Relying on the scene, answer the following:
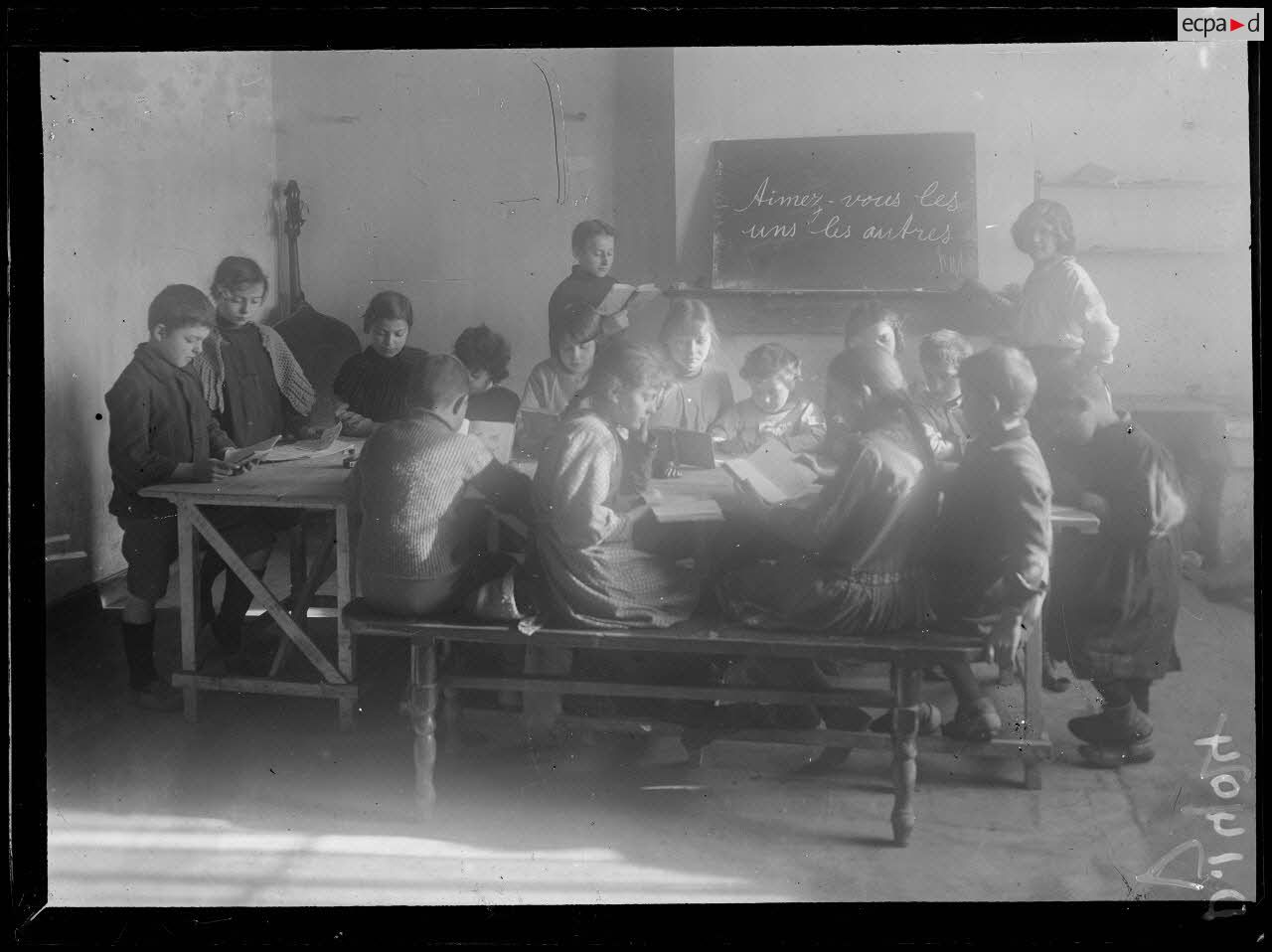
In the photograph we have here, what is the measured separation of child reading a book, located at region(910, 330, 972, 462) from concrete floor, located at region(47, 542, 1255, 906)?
2.08ft

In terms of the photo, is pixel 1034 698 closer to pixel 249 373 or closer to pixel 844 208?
pixel 844 208

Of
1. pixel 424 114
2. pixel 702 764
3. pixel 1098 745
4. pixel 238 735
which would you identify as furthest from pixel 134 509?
pixel 1098 745

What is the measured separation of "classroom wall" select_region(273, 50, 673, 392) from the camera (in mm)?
3125

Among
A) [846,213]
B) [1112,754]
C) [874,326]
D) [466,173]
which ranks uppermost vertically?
[466,173]

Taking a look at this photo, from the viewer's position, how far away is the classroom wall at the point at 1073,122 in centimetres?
307

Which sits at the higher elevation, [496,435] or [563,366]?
[563,366]

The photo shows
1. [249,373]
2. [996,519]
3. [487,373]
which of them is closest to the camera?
[996,519]

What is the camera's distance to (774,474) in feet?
10.2

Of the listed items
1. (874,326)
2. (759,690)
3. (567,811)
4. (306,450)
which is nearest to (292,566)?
(306,450)

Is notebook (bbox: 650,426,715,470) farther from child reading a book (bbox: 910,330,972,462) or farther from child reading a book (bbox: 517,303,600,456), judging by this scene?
child reading a book (bbox: 910,330,972,462)

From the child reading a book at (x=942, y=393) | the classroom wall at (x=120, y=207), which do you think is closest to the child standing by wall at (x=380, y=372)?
the classroom wall at (x=120, y=207)

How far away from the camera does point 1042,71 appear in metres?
3.07

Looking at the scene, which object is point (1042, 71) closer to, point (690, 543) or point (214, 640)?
point (690, 543)

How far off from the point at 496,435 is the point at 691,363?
528mm
